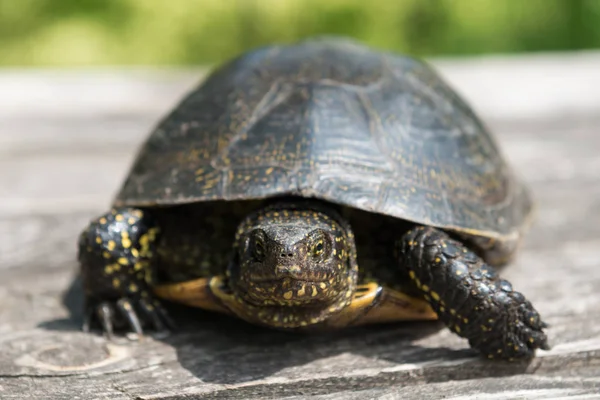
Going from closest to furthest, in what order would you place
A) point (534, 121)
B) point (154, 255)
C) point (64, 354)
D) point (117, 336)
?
point (64, 354) → point (117, 336) → point (154, 255) → point (534, 121)

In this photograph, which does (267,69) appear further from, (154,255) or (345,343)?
(345,343)

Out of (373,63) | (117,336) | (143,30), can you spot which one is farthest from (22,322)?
(143,30)

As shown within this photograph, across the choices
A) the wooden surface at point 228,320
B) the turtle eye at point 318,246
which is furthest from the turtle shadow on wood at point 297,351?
the turtle eye at point 318,246

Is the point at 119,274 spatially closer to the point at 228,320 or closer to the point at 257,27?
the point at 228,320

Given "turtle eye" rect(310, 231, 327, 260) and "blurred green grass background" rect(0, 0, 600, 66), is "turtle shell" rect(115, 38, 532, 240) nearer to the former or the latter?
"turtle eye" rect(310, 231, 327, 260)

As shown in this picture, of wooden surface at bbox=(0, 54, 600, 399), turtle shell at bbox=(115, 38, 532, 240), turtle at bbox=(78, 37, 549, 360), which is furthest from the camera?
turtle shell at bbox=(115, 38, 532, 240)

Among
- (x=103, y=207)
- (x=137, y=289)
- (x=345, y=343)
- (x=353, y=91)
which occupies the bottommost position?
(x=345, y=343)

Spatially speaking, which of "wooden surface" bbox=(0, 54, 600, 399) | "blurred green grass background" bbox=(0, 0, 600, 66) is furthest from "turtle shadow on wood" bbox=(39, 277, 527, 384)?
"blurred green grass background" bbox=(0, 0, 600, 66)
